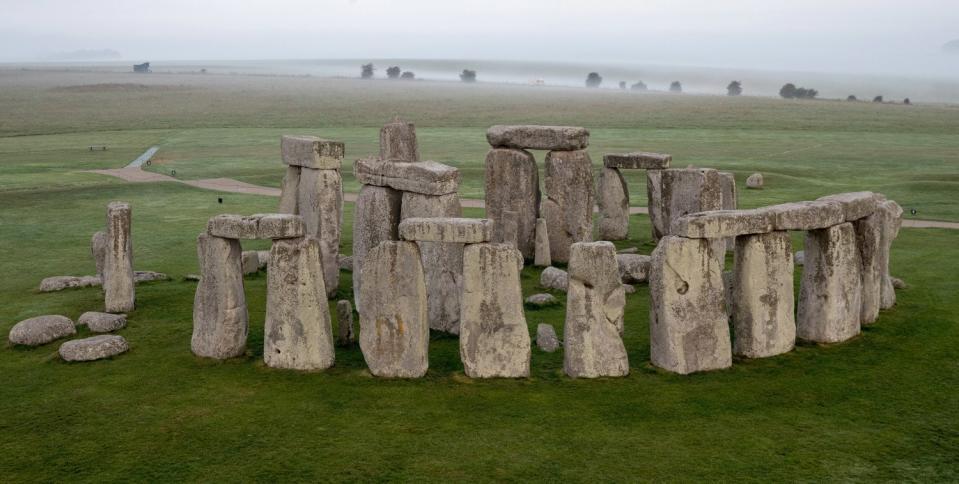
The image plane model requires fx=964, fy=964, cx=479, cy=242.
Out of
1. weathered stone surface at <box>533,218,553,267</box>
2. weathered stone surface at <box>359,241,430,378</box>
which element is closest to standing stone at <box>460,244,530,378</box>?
weathered stone surface at <box>359,241,430,378</box>

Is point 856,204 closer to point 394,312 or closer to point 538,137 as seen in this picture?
point 394,312

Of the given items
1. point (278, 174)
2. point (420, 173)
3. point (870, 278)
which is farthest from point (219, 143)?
point (870, 278)

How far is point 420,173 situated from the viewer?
1453cm

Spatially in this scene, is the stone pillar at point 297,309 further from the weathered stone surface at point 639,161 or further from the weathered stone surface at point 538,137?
the weathered stone surface at point 639,161

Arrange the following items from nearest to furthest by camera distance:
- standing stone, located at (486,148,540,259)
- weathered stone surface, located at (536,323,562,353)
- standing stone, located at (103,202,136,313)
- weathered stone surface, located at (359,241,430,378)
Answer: weathered stone surface, located at (359,241,430,378)
weathered stone surface, located at (536,323,562,353)
standing stone, located at (103,202,136,313)
standing stone, located at (486,148,540,259)

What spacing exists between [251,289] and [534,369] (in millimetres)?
6568

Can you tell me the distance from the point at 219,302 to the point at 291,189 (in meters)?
5.26

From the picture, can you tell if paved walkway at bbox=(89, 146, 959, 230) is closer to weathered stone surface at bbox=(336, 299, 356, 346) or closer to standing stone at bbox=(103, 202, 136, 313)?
standing stone at bbox=(103, 202, 136, 313)

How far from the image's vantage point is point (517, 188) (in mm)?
19281

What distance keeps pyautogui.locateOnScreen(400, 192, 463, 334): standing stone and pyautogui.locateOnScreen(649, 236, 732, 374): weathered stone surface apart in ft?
11.1

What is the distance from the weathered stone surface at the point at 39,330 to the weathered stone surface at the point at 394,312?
4869 mm

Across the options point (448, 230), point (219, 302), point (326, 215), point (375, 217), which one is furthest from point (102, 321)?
point (448, 230)

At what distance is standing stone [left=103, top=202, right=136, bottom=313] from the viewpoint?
1509cm

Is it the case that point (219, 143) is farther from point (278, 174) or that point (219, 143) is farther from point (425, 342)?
point (425, 342)
